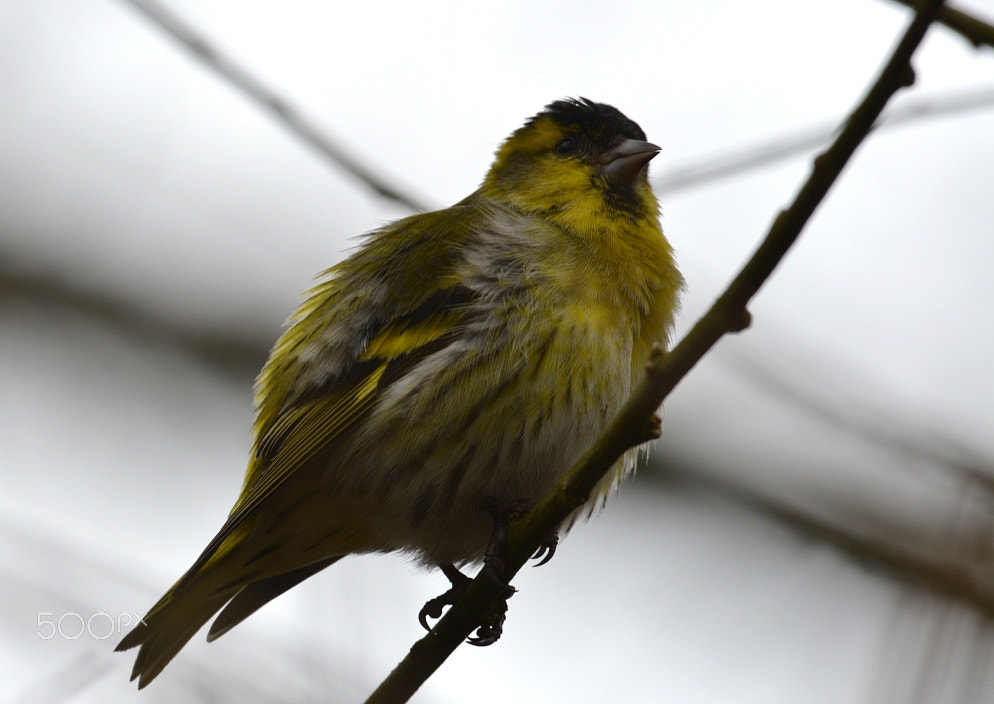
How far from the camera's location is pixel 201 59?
3.29 m

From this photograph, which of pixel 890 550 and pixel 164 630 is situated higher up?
pixel 890 550

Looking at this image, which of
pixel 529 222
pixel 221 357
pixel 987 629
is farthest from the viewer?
pixel 221 357

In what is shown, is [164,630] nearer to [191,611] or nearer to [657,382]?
[191,611]

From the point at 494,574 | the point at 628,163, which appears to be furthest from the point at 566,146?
the point at 494,574

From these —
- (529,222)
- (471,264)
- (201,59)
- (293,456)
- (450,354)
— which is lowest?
(293,456)

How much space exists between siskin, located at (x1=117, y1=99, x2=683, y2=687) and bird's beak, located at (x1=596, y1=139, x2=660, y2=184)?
0.52 feet

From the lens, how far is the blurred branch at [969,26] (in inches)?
91.5

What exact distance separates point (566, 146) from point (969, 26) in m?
2.92

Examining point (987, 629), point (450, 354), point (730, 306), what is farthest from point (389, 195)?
point (987, 629)

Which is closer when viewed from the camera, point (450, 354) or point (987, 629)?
point (987, 629)

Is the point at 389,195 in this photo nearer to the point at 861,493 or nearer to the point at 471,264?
the point at 471,264

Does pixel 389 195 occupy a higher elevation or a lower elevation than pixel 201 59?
higher

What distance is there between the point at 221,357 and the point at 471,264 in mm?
2314

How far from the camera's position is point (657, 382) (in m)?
2.49
